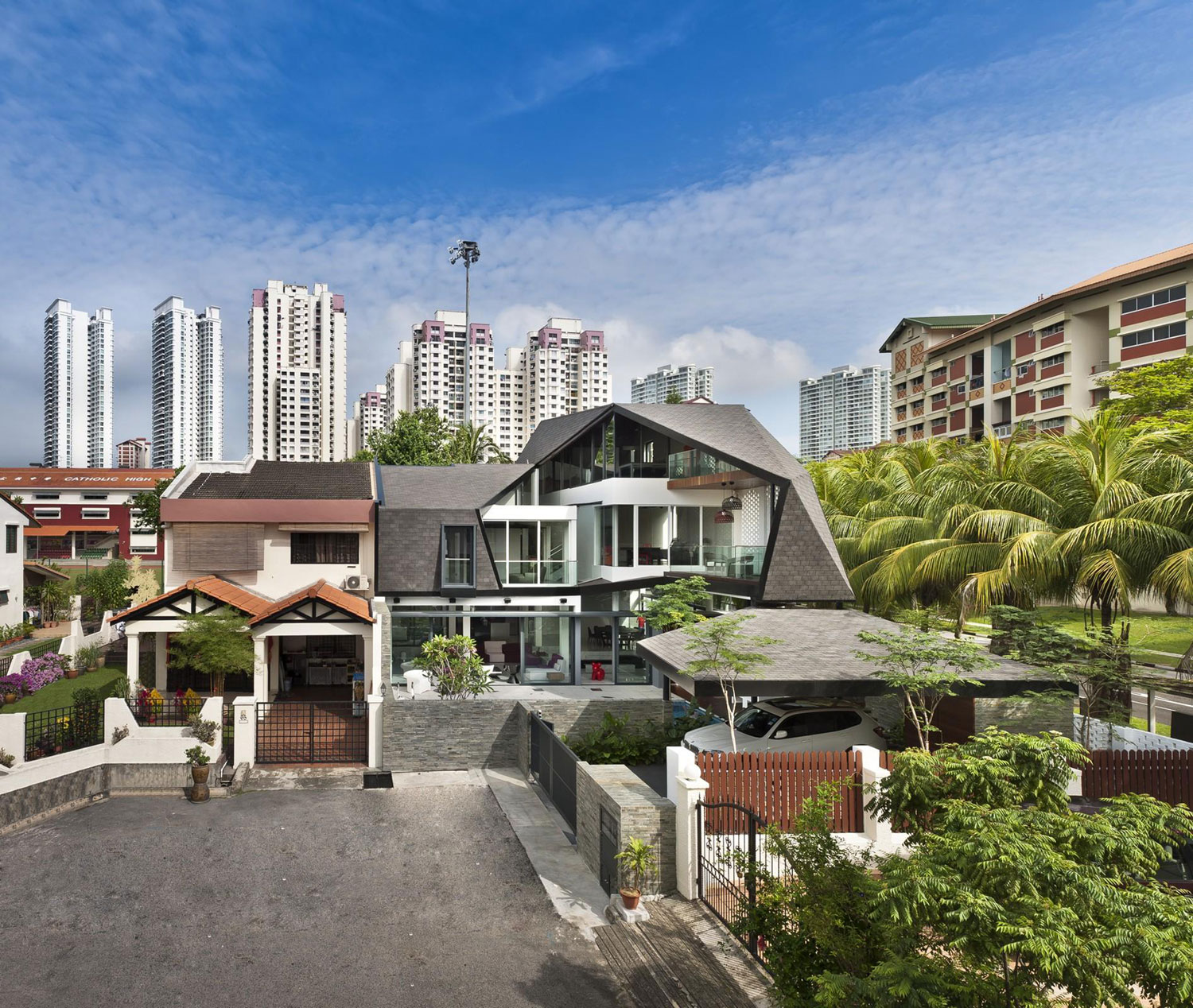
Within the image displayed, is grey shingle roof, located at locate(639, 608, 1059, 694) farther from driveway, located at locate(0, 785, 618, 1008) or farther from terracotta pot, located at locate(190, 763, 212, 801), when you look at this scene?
terracotta pot, located at locate(190, 763, 212, 801)

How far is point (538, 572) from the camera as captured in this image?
2377 centimetres

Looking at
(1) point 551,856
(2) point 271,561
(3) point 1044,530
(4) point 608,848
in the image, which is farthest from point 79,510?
(3) point 1044,530

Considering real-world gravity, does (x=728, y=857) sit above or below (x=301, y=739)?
above

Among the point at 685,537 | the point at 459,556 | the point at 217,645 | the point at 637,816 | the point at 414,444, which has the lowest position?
the point at 637,816

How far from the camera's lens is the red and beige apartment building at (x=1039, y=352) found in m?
42.5

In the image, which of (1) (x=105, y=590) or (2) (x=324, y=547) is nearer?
(2) (x=324, y=547)

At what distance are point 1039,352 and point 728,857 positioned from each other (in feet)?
172

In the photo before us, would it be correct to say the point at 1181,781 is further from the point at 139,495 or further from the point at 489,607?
the point at 139,495

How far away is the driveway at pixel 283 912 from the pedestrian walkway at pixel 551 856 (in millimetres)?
255

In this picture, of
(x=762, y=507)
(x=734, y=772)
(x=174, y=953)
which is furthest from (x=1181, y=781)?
(x=174, y=953)

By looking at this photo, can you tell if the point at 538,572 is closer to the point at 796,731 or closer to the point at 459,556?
the point at 459,556

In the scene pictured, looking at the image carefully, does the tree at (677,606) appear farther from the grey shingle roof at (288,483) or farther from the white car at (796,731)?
the grey shingle roof at (288,483)

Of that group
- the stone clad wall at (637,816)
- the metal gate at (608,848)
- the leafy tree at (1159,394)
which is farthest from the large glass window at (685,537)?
the metal gate at (608,848)

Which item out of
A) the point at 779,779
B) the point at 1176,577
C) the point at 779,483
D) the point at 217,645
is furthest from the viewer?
the point at 779,483
